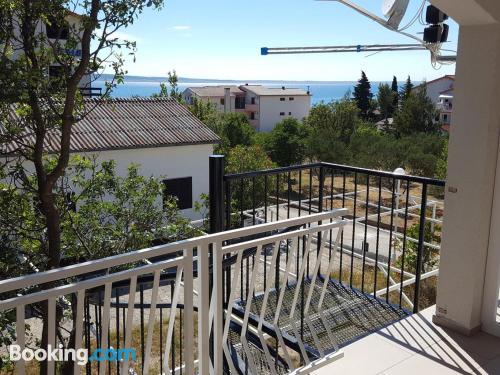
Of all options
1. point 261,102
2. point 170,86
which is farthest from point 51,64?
point 261,102

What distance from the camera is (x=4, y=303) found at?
4.15ft

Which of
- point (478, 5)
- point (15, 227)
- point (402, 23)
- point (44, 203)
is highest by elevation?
point (402, 23)

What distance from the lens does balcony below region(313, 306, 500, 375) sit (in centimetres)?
255

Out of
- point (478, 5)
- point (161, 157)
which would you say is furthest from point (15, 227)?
point (161, 157)

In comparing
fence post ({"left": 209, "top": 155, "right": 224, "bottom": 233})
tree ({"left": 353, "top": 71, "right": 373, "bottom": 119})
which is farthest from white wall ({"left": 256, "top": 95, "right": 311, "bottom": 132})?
fence post ({"left": 209, "top": 155, "right": 224, "bottom": 233})

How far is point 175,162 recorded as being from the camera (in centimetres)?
1479

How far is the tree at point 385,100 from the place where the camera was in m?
47.8

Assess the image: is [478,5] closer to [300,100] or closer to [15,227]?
[15,227]

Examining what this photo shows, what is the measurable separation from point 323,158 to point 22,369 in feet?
85.0

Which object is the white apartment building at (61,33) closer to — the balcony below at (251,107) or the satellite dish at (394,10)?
the satellite dish at (394,10)

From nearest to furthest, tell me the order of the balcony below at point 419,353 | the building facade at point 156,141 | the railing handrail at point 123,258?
the railing handrail at point 123,258, the balcony below at point 419,353, the building facade at point 156,141

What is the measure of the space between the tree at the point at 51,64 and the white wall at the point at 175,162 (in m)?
10.7

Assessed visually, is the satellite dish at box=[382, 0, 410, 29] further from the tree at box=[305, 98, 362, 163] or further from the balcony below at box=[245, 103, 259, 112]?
the balcony below at box=[245, 103, 259, 112]

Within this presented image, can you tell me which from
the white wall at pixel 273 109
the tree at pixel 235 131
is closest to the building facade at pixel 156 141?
the tree at pixel 235 131
